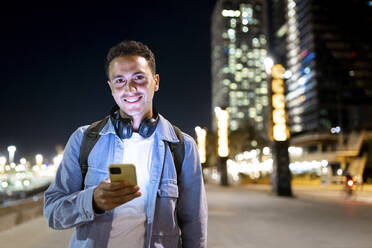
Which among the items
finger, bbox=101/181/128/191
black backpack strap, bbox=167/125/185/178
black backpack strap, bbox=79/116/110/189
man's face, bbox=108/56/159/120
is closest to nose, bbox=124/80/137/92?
man's face, bbox=108/56/159/120

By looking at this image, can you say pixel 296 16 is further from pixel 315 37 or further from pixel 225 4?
pixel 225 4

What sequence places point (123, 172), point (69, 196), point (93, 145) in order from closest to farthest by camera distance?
point (123, 172) → point (69, 196) → point (93, 145)

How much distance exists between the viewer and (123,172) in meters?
1.66

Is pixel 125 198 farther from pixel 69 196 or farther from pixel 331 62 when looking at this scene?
pixel 331 62

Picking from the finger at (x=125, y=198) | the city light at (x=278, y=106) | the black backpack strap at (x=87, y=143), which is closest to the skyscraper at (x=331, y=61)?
the city light at (x=278, y=106)

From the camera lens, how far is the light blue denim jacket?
1923mm

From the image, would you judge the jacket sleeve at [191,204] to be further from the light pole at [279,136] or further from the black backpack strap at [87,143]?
the light pole at [279,136]

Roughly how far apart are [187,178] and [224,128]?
3593 centimetres

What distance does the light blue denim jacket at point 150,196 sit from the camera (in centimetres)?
192

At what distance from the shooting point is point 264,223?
10.6 metres

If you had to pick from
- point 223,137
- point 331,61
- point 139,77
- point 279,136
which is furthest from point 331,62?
point 139,77

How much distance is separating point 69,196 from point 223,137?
36.5 m

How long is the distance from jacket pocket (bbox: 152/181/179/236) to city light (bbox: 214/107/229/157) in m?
36.0

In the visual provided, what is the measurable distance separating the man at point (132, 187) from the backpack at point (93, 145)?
0.03 m
